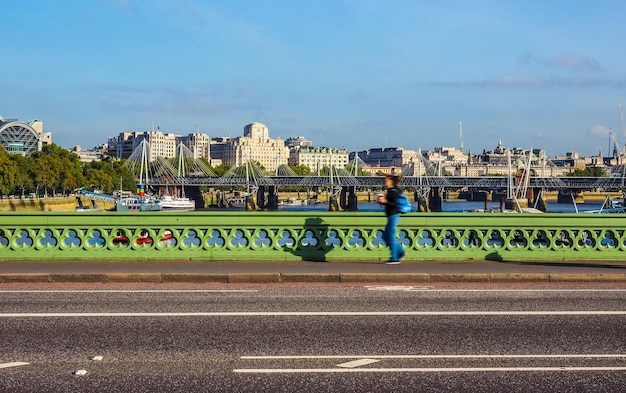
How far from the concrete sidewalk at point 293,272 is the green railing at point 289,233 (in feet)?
1.02

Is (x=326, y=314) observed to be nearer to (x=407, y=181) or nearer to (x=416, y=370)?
(x=416, y=370)

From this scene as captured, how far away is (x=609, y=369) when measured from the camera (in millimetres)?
8133

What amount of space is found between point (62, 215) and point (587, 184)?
175 meters

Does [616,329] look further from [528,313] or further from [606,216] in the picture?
[606,216]

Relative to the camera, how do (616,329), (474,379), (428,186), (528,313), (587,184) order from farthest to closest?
(587,184), (428,186), (528,313), (616,329), (474,379)

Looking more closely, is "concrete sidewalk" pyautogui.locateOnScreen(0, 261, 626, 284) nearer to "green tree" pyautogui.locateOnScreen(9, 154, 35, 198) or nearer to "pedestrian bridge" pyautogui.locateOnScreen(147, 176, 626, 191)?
"green tree" pyautogui.locateOnScreen(9, 154, 35, 198)

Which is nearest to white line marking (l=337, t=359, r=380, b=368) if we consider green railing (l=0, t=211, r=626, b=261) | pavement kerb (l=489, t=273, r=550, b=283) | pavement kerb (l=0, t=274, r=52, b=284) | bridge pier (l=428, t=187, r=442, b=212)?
pavement kerb (l=489, t=273, r=550, b=283)

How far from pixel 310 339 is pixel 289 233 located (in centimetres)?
760

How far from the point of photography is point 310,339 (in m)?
9.57

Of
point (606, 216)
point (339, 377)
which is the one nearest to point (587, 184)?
point (606, 216)

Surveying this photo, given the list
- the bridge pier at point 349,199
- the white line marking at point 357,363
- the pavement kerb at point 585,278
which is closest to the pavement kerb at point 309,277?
the pavement kerb at point 585,278

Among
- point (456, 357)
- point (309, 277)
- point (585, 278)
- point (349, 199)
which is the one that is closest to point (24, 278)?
point (309, 277)

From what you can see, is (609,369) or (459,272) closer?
(609,369)

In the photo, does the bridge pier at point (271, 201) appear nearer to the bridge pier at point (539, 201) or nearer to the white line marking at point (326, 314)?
the bridge pier at point (539, 201)
